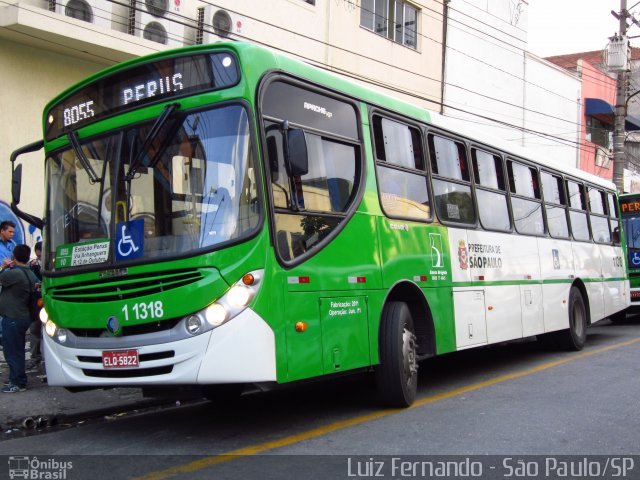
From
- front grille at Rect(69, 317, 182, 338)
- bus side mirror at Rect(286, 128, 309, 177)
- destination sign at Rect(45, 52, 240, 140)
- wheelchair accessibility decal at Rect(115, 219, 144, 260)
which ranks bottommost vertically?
front grille at Rect(69, 317, 182, 338)

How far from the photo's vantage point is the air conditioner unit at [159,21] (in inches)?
537

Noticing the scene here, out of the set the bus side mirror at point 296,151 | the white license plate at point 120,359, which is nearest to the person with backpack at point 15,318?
the white license plate at point 120,359

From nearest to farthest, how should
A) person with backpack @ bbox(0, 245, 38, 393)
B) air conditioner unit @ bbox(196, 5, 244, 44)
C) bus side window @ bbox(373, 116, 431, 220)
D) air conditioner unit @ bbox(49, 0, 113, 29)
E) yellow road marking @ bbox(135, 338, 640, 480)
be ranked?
yellow road marking @ bbox(135, 338, 640, 480), bus side window @ bbox(373, 116, 431, 220), person with backpack @ bbox(0, 245, 38, 393), air conditioner unit @ bbox(49, 0, 113, 29), air conditioner unit @ bbox(196, 5, 244, 44)

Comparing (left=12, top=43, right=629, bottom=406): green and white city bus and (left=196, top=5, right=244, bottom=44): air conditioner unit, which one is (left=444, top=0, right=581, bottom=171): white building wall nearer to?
(left=196, top=5, right=244, bottom=44): air conditioner unit

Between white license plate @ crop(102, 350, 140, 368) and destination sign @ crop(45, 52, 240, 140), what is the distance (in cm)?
209

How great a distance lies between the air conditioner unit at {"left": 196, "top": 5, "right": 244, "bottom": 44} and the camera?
1477 cm

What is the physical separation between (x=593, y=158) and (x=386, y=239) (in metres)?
29.0

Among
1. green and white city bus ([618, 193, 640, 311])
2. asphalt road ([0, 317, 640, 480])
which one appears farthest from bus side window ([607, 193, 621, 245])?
asphalt road ([0, 317, 640, 480])

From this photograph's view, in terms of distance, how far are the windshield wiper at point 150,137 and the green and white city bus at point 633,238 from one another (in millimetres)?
15260

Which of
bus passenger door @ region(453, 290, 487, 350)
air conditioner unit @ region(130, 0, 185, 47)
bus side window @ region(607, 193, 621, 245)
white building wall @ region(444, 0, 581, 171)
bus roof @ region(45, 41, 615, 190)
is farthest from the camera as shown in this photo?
white building wall @ region(444, 0, 581, 171)

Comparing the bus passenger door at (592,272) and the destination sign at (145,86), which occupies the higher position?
the destination sign at (145,86)

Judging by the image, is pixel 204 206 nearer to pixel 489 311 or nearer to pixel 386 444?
pixel 386 444

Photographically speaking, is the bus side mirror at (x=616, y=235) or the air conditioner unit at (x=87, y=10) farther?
the bus side mirror at (x=616, y=235)

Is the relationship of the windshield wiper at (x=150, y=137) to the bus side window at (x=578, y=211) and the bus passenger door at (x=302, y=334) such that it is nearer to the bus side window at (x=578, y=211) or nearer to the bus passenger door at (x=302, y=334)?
the bus passenger door at (x=302, y=334)
